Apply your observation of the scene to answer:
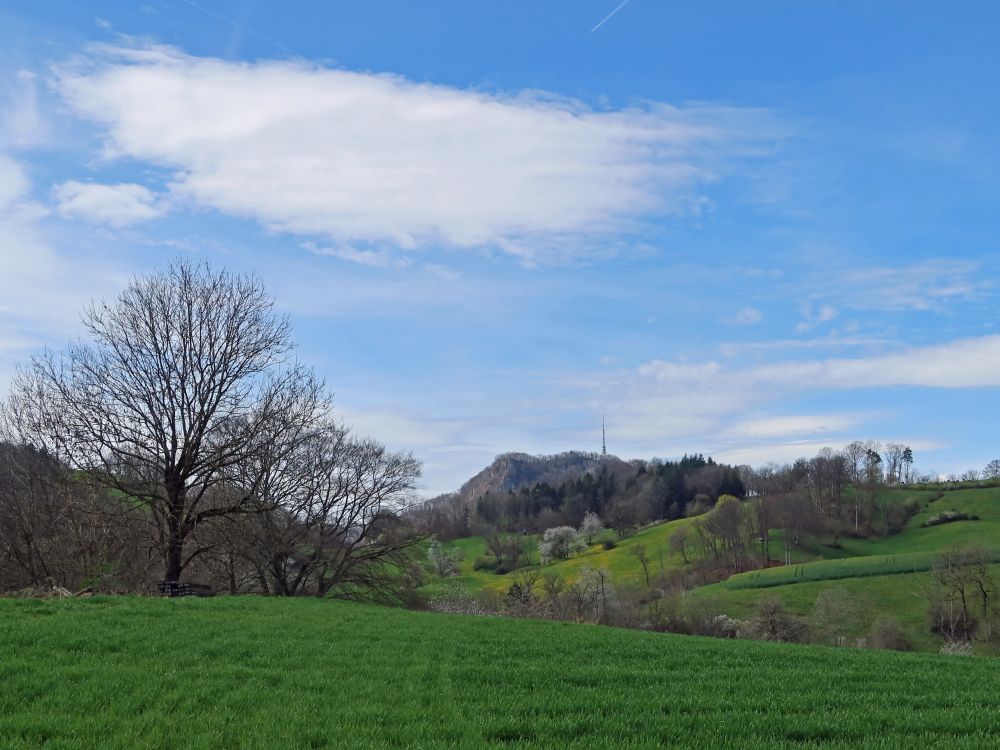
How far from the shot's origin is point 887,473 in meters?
169

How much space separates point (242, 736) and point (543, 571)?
11642 centimetres

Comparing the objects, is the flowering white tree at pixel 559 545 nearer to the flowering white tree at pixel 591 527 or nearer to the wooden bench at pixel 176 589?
the flowering white tree at pixel 591 527

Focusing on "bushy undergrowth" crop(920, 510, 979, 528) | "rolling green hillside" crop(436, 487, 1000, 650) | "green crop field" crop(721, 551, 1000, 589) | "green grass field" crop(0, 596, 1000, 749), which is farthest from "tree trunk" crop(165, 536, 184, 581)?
"bushy undergrowth" crop(920, 510, 979, 528)

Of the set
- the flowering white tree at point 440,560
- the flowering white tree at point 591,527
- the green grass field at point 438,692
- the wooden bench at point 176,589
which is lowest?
the flowering white tree at point 440,560

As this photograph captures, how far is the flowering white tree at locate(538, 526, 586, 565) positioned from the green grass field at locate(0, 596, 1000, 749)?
395 ft

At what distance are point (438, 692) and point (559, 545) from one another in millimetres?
129084

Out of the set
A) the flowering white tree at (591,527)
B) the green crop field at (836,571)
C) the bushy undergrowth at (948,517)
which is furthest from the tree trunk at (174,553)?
the flowering white tree at (591,527)

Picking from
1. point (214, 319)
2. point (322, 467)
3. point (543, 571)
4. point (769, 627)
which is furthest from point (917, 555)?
point (214, 319)

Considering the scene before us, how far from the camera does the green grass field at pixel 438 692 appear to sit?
23.6 ft

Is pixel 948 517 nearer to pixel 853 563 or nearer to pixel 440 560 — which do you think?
pixel 853 563

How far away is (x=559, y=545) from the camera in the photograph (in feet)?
443

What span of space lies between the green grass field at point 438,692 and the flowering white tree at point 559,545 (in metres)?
120

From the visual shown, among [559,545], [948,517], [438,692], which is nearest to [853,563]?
[948,517]

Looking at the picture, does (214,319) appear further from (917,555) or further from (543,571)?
(543,571)
